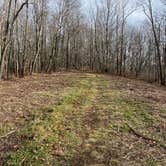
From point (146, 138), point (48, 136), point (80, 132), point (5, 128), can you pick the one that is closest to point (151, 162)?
point (146, 138)

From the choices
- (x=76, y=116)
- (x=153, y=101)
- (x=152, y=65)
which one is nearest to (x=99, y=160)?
(x=76, y=116)

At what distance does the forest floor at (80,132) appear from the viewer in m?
5.28

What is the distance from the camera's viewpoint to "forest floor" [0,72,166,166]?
5281 millimetres

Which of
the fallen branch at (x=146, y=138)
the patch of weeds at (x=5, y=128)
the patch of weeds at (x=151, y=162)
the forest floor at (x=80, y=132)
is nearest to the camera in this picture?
the patch of weeds at (x=151, y=162)

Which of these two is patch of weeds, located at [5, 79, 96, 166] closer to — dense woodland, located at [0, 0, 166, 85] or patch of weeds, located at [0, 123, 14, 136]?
patch of weeds, located at [0, 123, 14, 136]

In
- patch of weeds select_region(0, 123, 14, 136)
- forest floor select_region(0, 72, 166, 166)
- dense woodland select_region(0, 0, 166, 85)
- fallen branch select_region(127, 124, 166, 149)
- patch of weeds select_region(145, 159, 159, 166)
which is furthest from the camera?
dense woodland select_region(0, 0, 166, 85)

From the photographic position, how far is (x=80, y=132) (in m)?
6.58

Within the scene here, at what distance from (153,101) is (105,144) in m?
5.28

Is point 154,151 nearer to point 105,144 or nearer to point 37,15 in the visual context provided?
point 105,144

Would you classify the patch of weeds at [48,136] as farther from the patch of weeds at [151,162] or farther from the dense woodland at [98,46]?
the dense woodland at [98,46]

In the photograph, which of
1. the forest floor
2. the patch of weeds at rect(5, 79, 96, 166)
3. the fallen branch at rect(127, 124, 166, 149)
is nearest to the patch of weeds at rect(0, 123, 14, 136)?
the forest floor

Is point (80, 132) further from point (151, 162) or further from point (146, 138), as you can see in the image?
point (151, 162)

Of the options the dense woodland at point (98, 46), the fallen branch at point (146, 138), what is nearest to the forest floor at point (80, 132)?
the fallen branch at point (146, 138)

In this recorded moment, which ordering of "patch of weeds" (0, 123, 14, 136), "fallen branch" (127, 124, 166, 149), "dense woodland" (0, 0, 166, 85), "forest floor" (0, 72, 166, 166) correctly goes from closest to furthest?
1. "forest floor" (0, 72, 166, 166)
2. "fallen branch" (127, 124, 166, 149)
3. "patch of weeds" (0, 123, 14, 136)
4. "dense woodland" (0, 0, 166, 85)
